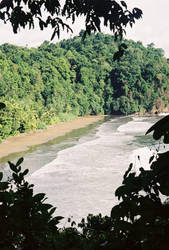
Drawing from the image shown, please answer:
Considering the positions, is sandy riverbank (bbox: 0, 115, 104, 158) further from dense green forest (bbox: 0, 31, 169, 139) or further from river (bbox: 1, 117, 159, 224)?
dense green forest (bbox: 0, 31, 169, 139)

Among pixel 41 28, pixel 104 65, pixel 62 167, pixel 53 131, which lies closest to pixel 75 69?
pixel 104 65

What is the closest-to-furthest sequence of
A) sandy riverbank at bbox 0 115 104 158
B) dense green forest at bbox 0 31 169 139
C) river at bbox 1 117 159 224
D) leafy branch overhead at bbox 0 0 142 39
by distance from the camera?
leafy branch overhead at bbox 0 0 142 39, river at bbox 1 117 159 224, sandy riverbank at bbox 0 115 104 158, dense green forest at bbox 0 31 169 139

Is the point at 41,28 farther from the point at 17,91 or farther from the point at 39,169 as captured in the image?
the point at 17,91

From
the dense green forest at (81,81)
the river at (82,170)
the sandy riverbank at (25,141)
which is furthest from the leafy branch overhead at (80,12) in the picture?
the dense green forest at (81,81)

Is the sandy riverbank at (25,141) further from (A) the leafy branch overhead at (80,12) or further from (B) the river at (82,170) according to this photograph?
(A) the leafy branch overhead at (80,12)

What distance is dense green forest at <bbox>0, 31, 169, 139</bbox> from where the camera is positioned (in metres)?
58.0

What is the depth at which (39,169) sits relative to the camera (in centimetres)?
2195

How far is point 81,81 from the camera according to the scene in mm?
75062

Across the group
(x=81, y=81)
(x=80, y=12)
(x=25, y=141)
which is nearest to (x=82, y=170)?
(x=25, y=141)

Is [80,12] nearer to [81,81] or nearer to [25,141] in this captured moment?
[25,141]

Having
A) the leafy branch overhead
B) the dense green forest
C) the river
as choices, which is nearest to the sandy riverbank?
the river

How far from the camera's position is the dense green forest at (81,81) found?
58000mm

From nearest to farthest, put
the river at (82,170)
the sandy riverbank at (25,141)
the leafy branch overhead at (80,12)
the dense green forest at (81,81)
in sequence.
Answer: the leafy branch overhead at (80,12) < the river at (82,170) < the sandy riverbank at (25,141) < the dense green forest at (81,81)

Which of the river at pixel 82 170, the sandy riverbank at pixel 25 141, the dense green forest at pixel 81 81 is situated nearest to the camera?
the river at pixel 82 170
